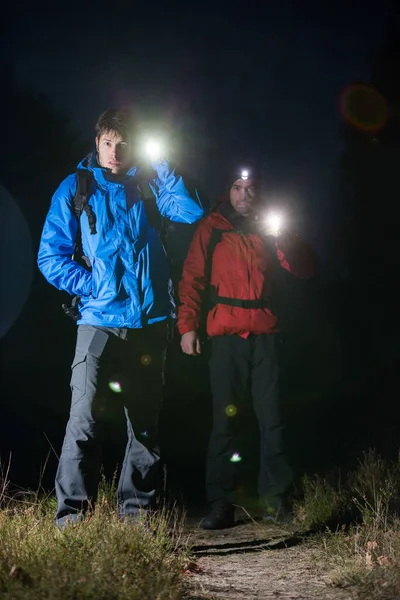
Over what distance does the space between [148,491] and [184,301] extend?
1.60 metres

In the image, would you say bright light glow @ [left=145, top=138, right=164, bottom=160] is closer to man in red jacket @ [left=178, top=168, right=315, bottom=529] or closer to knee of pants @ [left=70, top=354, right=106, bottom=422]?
man in red jacket @ [left=178, top=168, right=315, bottom=529]

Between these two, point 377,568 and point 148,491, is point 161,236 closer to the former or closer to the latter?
point 148,491

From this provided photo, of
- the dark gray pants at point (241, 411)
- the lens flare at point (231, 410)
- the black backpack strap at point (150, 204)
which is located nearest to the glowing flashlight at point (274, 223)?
the dark gray pants at point (241, 411)

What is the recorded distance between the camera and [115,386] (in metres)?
4.18

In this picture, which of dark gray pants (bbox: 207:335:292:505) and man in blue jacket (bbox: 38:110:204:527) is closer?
man in blue jacket (bbox: 38:110:204:527)

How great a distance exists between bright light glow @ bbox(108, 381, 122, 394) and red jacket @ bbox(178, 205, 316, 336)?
1.09m

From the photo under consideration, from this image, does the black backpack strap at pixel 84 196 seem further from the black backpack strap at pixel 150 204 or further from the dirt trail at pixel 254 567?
the dirt trail at pixel 254 567

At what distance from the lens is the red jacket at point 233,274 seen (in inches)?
209

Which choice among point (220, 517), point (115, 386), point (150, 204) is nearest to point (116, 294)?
point (115, 386)

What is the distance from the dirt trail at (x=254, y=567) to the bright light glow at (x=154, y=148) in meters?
2.58

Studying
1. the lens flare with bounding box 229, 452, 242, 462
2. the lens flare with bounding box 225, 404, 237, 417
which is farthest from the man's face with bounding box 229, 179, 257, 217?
the lens flare with bounding box 229, 452, 242, 462

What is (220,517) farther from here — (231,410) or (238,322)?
(238,322)

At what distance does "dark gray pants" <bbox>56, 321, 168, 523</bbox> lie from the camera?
397 centimetres

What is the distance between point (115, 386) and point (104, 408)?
0.16m
